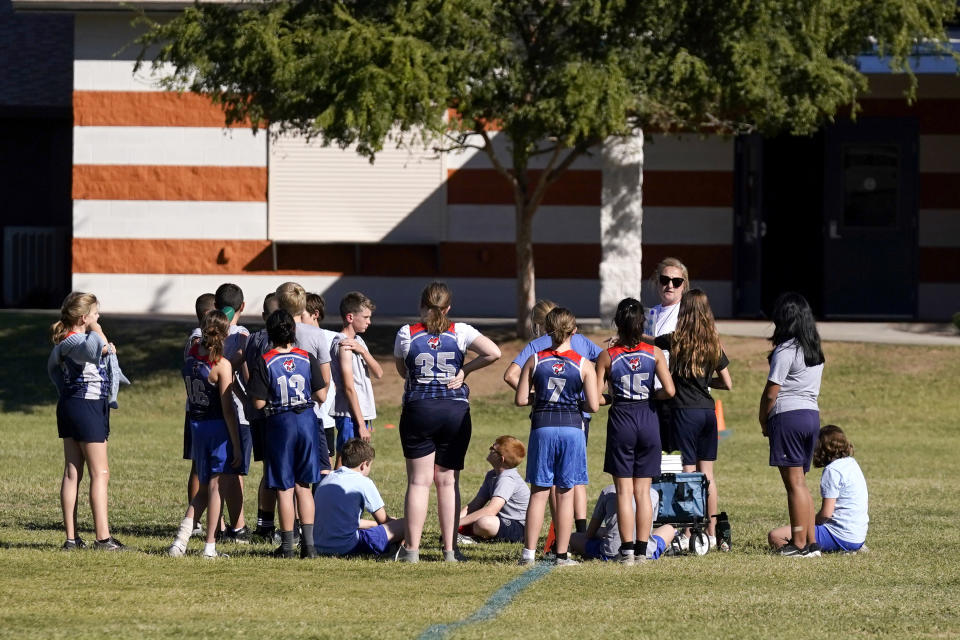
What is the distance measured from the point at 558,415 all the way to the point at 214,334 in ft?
7.56

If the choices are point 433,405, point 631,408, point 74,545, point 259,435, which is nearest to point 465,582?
point 433,405

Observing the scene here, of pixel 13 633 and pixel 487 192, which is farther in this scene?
pixel 487 192

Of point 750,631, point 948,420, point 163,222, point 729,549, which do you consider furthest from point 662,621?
point 163,222

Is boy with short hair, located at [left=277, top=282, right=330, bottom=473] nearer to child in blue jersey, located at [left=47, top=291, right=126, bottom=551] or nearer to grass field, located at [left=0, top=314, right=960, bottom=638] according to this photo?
child in blue jersey, located at [left=47, top=291, right=126, bottom=551]

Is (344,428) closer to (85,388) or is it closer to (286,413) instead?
(286,413)

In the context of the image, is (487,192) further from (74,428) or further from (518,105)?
(74,428)

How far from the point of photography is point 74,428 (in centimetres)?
977

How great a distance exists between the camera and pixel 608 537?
384 inches

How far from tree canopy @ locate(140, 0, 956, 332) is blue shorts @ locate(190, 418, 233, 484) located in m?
9.07

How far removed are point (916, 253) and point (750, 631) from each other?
20198 millimetres

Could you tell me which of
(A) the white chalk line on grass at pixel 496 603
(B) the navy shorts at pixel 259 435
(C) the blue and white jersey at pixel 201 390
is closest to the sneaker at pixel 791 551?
(A) the white chalk line on grass at pixel 496 603

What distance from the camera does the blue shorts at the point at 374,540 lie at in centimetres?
987

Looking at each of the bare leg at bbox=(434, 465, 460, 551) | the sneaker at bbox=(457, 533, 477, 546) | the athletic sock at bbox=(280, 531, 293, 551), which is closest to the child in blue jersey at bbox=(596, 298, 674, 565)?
the bare leg at bbox=(434, 465, 460, 551)

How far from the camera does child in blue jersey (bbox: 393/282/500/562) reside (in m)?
9.40
